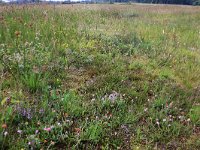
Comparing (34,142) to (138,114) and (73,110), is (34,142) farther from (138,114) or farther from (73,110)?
(138,114)

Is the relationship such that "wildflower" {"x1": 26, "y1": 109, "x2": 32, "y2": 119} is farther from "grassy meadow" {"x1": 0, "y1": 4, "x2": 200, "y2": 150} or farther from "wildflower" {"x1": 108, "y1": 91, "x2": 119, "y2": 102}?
"wildflower" {"x1": 108, "y1": 91, "x2": 119, "y2": 102}

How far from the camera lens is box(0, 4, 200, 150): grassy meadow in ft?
10.1

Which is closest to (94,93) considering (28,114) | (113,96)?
(113,96)

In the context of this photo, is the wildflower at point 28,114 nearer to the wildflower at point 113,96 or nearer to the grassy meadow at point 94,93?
the grassy meadow at point 94,93

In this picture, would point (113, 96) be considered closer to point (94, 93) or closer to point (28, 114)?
point (94, 93)

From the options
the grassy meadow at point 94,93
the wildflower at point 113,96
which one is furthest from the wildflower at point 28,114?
the wildflower at point 113,96

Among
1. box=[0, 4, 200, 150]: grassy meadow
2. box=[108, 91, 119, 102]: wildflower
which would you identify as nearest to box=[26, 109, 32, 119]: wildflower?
box=[0, 4, 200, 150]: grassy meadow

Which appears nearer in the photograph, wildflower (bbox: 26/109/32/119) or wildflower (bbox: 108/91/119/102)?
wildflower (bbox: 26/109/32/119)

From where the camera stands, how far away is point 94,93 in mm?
4137

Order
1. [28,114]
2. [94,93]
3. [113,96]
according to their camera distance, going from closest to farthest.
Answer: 1. [28,114]
2. [113,96]
3. [94,93]

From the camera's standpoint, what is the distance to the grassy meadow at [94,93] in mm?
3070

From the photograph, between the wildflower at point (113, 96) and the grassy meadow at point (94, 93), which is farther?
the wildflower at point (113, 96)

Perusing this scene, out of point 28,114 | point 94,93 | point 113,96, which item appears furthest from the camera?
point 94,93

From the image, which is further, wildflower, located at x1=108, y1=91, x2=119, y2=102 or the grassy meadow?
wildflower, located at x1=108, y1=91, x2=119, y2=102
